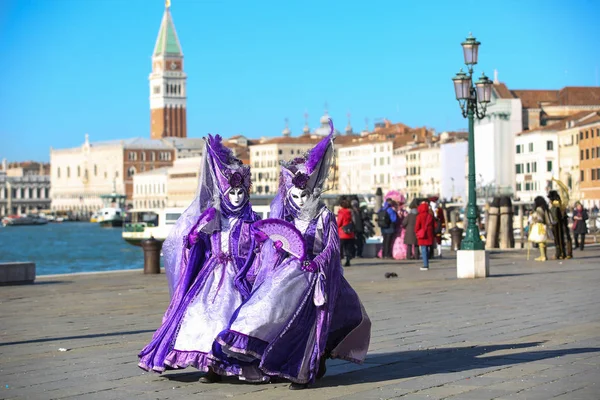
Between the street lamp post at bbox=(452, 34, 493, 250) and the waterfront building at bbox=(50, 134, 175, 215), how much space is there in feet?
521

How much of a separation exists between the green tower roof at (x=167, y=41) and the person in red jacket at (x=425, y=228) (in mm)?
171699

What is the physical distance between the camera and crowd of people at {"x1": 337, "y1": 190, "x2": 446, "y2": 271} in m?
20.5

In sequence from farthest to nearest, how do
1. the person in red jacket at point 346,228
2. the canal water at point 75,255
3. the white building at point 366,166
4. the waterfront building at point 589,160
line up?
the white building at point 366,166, the waterfront building at point 589,160, the canal water at point 75,255, the person in red jacket at point 346,228

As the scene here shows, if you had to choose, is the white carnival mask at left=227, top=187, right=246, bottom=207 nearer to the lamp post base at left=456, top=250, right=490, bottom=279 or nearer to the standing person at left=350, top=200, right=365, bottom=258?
the lamp post base at left=456, top=250, right=490, bottom=279

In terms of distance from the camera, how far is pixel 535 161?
3681 inches

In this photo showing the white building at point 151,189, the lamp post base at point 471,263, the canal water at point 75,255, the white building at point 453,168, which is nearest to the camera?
the lamp post base at point 471,263

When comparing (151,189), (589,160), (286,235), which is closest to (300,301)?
(286,235)

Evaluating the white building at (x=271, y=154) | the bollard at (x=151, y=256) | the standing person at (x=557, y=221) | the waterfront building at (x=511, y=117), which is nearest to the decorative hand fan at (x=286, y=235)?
the bollard at (x=151, y=256)

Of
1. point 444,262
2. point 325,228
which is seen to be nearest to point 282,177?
point 325,228

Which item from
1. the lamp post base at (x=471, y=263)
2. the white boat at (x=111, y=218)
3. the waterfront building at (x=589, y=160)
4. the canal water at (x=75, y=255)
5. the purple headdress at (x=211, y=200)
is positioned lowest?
the canal water at (x=75, y=255)

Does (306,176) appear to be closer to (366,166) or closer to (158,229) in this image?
(158,229)

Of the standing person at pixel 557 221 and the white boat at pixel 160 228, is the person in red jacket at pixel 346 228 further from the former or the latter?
the white boat at pixel 160 228

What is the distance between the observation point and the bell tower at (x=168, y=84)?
189875 millimetres

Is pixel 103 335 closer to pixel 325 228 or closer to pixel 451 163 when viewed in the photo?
pixel 325 228
